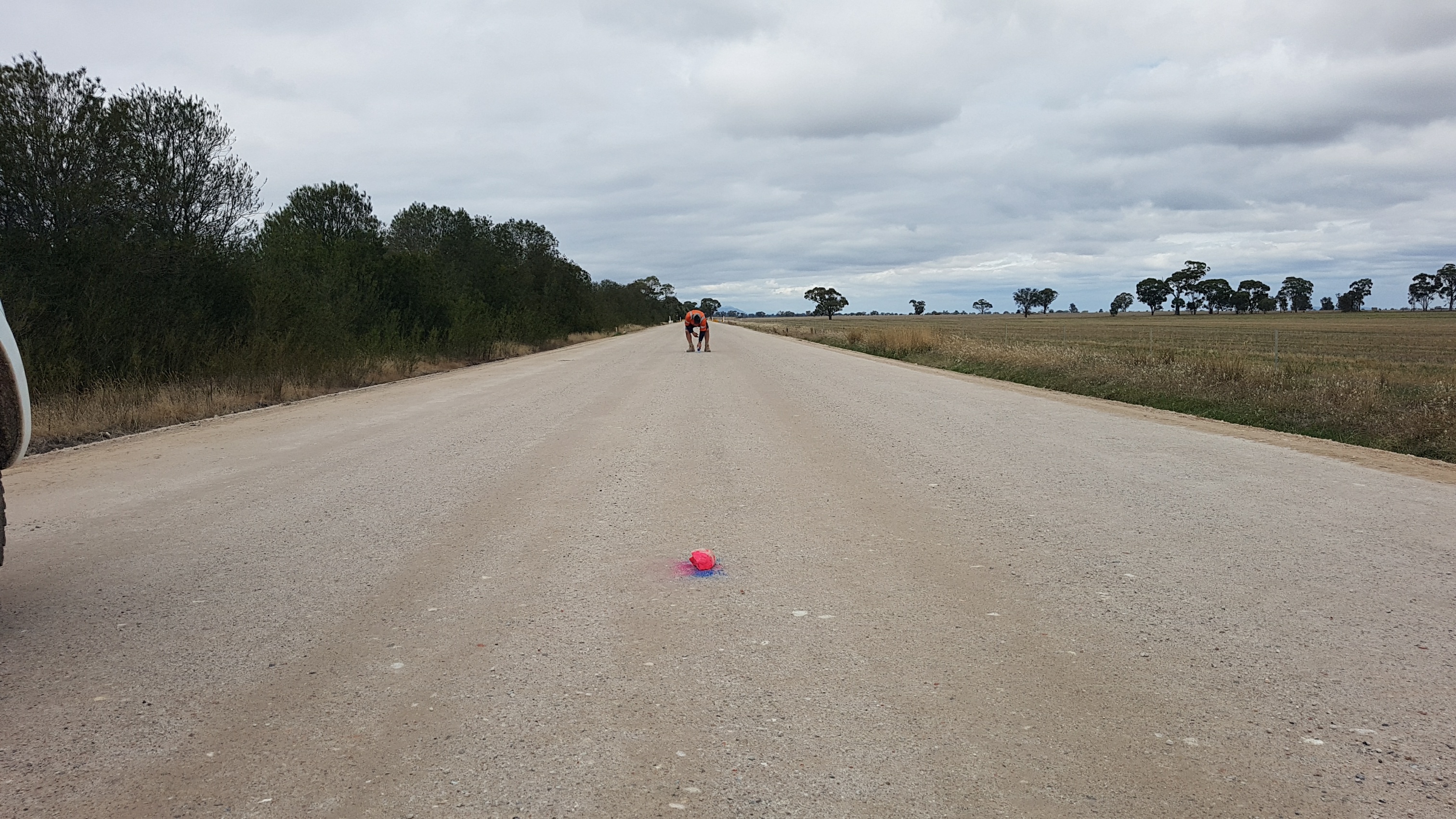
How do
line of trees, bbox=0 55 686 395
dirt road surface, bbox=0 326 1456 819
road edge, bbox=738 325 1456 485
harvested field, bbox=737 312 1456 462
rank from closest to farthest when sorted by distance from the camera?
1. dirt road surface, bbox=0 326 1456 819
2. road edge, bbox=738 325 1456 485
3. harvested field, bbox=737 312 1456 462
4. line of trees, bbox=0 55 686 395

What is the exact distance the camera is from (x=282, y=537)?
18.3 ft

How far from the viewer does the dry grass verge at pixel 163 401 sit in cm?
1066

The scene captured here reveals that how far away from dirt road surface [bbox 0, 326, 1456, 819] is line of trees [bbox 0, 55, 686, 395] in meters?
6.90

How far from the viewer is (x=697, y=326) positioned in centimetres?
3347

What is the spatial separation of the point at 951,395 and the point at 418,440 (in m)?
9.26

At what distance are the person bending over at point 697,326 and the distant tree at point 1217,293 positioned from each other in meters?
125

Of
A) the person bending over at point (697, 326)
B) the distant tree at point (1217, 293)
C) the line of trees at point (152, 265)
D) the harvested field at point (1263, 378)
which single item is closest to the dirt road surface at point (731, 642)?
the harvested field at point (1263, 378)

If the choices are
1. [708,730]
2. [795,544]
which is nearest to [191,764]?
→ [708,730]

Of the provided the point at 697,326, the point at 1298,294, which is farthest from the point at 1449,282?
the point at 697,326

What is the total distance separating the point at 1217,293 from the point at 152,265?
146546 mm

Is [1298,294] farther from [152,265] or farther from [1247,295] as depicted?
[152,265]

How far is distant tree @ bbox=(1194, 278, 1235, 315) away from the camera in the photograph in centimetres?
13038

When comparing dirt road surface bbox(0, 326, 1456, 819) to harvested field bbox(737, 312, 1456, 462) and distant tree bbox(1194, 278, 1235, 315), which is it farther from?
distant tree bbox(1194, 278, 1235, 315)

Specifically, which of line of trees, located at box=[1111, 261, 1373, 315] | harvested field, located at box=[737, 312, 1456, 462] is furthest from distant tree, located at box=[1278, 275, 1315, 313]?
harvested field, located at box=[737, 312, 1456, 462]
